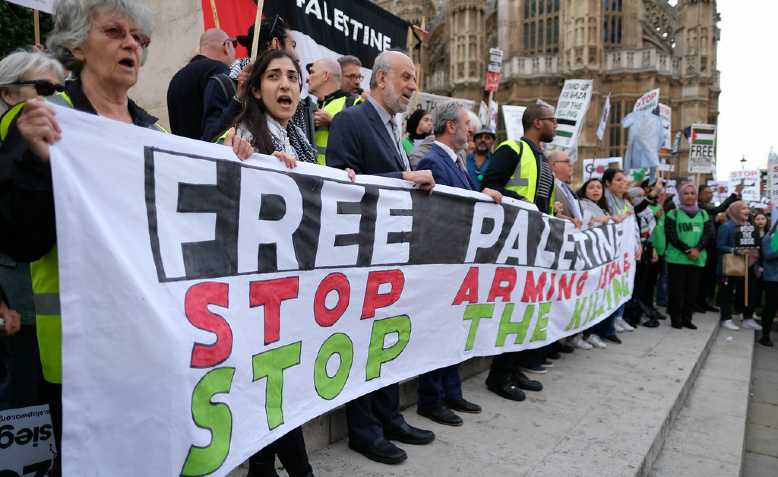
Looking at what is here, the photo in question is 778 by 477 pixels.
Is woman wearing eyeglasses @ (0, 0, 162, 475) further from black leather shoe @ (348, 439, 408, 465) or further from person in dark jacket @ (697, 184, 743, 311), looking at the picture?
person in dark jacket @ (697, 184, 743, 311)

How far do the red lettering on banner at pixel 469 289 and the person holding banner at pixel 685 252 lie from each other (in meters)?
5.36

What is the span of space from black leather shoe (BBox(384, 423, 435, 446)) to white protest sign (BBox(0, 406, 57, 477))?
1.75 m

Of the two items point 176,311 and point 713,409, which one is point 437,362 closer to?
point 176,311

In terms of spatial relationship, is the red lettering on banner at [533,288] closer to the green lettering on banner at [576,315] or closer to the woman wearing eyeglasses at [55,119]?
the green lettering on banner at [576,315]

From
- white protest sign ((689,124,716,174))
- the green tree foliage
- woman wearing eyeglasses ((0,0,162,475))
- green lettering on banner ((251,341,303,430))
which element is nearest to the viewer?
woman wearing eyeglasses ((0,0,162,475))

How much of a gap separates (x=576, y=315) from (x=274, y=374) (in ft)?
11.7

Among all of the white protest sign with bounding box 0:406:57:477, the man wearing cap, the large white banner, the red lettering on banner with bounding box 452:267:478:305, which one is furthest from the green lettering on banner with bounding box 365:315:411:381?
the man wearing cap

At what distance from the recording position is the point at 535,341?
4.47 m

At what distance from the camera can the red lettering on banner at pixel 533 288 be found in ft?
14.0

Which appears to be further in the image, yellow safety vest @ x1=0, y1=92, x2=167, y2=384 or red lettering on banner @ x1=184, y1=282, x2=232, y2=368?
red lettering on banner @ x1=184, y1=282, x2=232, y2=368

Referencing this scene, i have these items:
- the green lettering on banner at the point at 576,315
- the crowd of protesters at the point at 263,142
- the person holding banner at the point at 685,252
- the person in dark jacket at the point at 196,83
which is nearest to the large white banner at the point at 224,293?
the crowd of protesters at the point at 263,142

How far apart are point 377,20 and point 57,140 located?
523cm

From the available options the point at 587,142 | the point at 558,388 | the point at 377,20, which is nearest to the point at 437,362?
the point at 558,388

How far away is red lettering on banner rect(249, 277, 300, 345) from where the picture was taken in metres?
2.19
